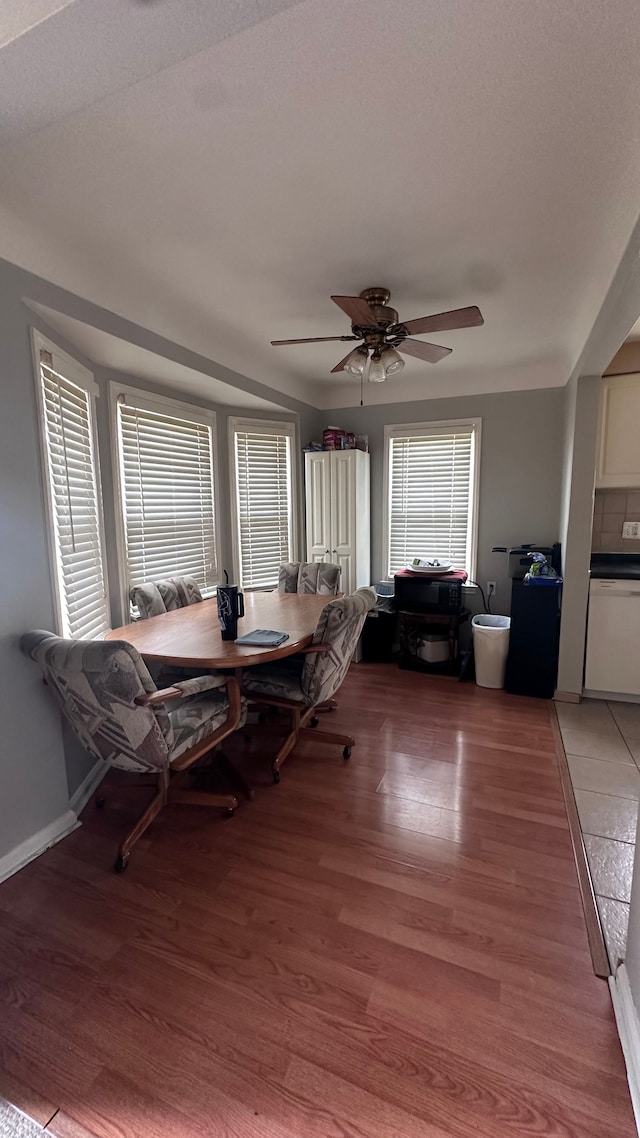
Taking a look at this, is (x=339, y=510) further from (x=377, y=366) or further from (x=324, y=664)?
(x=324, y=664)

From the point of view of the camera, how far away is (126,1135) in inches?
42.0

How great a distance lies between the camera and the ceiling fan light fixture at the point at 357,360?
259 centimetres

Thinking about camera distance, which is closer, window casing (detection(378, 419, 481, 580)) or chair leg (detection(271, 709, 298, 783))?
chair leg (detection(271, 709, 298, 783))

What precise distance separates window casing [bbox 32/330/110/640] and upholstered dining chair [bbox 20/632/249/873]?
48 cm

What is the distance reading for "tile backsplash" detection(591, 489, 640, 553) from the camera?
11.4ft

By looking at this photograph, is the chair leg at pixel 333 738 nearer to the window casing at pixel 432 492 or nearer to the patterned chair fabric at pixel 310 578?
the patterned chair fabric at pixel 310 578

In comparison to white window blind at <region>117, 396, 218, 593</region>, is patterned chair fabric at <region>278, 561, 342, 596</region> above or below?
below

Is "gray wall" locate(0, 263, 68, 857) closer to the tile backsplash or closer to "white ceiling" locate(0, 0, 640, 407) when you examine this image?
"white ceiling" locate(0, 0, 640, 407)

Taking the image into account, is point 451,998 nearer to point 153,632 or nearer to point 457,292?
point 153,632

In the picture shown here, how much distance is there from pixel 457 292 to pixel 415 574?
83.4 inches

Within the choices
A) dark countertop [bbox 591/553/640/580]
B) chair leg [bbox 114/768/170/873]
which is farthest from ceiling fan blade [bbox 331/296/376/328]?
dark countertop [bbox 591/553/640/580]

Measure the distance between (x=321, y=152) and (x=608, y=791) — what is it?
2.99 m

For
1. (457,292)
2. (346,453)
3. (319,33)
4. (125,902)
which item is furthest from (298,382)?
(125,902)

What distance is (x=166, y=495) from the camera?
3344 mm
